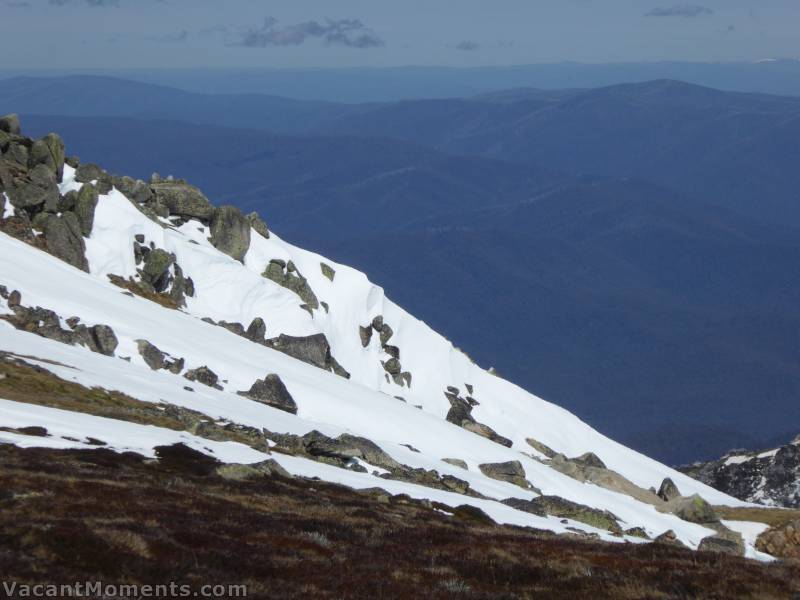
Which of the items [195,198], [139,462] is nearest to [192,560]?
[139,462]

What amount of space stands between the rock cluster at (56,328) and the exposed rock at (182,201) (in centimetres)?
4423

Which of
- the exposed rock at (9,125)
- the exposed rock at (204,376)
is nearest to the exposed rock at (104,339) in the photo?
the exposed rock at (204,376)

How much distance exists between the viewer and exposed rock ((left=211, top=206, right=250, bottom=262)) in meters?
113

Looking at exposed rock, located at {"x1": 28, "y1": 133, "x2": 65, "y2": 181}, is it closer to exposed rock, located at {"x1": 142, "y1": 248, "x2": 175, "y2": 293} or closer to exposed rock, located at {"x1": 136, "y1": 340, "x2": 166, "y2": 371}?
exposed rock, located at {"x1": 142, "y1": 248, "x2": 175, "y2": 293}

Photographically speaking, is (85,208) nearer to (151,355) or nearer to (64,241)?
(64,241)

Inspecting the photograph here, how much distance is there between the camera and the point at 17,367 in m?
52.8

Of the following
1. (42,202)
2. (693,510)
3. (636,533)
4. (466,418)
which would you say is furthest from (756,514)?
(42,202)

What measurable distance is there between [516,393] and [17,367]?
83.4m

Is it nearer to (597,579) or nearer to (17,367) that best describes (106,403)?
(17,367)

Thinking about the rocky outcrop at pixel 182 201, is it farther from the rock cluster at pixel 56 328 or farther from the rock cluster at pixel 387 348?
the rock cluster at pixel 56 328

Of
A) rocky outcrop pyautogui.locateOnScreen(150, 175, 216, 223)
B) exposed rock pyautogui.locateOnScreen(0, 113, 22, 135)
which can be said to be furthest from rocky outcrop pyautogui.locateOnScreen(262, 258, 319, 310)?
exposed rock pyautogui.locateOnScreen(0, 113, 22, 135)

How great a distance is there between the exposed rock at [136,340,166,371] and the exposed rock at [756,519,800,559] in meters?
46.6

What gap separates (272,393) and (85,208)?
30985mm

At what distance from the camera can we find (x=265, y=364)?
8512cm
